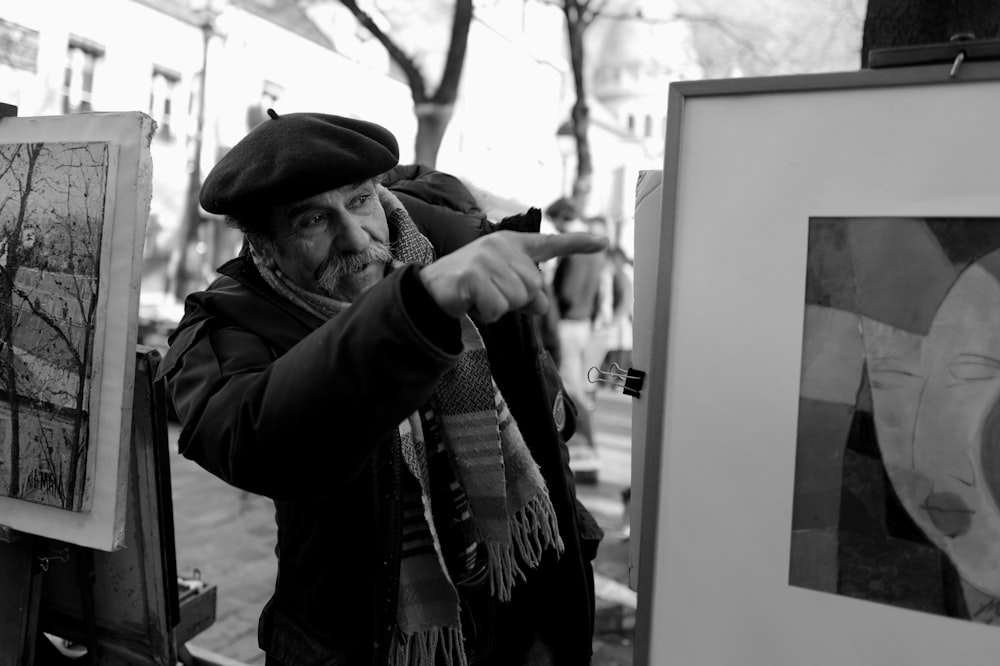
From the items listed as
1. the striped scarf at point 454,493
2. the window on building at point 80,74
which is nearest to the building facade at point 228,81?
the window on building at point 80,74

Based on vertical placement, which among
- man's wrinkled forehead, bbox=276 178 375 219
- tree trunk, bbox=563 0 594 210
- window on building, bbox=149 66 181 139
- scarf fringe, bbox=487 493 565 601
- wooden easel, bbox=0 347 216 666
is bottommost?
wooden easel, bbox=0 347 216 666

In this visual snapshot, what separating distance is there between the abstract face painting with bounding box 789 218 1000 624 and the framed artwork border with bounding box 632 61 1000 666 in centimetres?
2

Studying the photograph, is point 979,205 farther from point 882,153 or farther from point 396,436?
point 396,436

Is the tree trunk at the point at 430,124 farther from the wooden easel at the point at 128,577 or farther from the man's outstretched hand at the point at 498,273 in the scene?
the man's outstretched hand at the point at 498,273

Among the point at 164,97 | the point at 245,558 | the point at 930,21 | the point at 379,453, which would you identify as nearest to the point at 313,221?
the point at 379,453

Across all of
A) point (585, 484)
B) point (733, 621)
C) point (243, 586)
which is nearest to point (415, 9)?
point (585, 484)

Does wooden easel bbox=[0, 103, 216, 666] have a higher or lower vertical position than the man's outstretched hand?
lower

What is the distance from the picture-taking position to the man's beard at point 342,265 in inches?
53.0

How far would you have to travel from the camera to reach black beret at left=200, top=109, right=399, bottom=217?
128cm

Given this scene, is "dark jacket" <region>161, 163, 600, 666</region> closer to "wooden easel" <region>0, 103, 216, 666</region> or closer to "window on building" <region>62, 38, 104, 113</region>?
"wooden easel" <region>0, 103, 216, 666</region>

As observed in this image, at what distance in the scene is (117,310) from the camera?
1501mm

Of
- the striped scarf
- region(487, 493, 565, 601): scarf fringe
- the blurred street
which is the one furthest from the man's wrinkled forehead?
the blurred street

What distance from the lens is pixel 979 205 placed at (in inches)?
36.0

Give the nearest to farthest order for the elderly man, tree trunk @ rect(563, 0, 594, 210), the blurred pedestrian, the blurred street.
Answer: the elderly man < the blurred street < the blurred pedestrian < tree trunk @ rect(563, 0, 594, 210)
